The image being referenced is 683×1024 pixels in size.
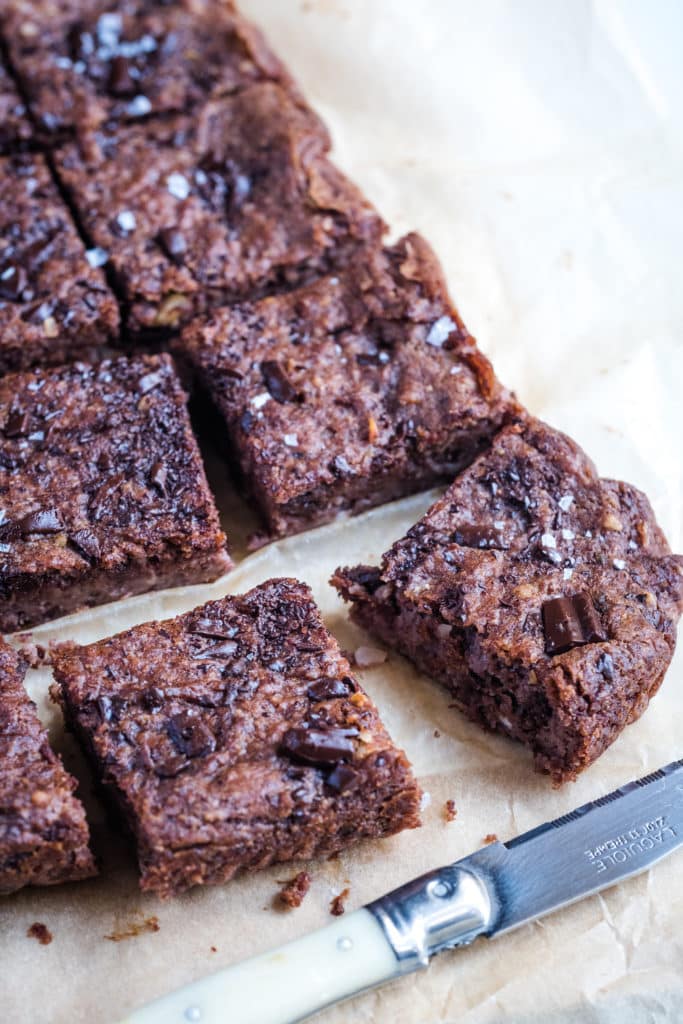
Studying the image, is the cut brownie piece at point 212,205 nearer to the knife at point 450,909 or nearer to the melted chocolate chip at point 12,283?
the melted chocolate chip at point 12,283

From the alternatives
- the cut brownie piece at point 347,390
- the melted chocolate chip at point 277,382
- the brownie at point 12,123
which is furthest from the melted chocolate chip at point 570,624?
the brownie at point 12,123

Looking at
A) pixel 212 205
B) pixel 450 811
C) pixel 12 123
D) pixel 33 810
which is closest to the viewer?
pixel 33 810

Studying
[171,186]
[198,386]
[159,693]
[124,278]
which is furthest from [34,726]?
[171,186]

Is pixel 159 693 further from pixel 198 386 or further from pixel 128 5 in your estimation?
pixel 128 5

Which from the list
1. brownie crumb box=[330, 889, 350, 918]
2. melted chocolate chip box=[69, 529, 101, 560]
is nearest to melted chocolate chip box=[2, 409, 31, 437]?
melted chocolate chip box=[69, 529, 101, 560]

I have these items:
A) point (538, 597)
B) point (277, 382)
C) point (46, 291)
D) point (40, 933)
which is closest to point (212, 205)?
point (46, 291)

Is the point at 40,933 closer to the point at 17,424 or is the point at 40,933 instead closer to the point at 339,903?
the point at 339,903

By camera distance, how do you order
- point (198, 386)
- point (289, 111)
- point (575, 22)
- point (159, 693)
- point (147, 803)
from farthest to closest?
point (575, 22) → point (289, 111) → point (198, 386) → point (159, 693) → point (147, 803)

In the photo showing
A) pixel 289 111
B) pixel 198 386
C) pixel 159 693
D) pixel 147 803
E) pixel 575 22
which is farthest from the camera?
pixel 575 22
